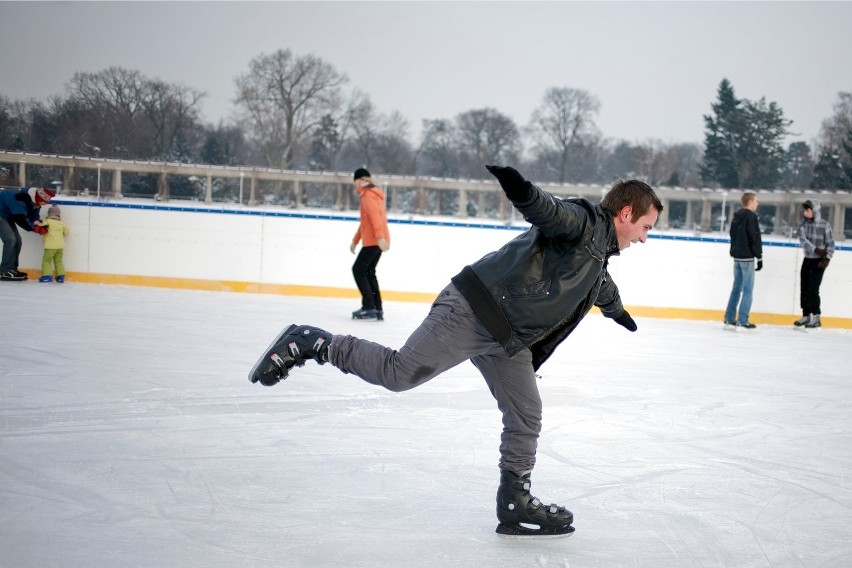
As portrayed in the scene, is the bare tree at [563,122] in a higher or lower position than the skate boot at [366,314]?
higher

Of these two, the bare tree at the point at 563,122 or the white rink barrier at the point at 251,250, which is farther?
the bare tree at the point at 563,122

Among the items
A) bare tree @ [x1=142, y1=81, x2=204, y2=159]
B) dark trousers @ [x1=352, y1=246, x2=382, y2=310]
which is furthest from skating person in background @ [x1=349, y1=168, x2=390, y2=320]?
bare tree @ [x1=142, y1=81, x2=204, y2=159]

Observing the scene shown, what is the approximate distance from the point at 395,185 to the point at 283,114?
159 inches

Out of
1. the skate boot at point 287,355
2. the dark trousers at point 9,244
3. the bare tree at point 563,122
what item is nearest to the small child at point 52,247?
the dark trousers at point 9,244

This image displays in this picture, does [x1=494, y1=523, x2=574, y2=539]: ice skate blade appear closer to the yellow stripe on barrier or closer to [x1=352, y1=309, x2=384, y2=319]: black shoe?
[x1=352, y1=309, x2=384, y2=319]: black shoe

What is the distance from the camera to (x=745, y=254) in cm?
945

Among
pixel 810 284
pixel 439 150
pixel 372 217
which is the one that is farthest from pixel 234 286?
pixel 439 150

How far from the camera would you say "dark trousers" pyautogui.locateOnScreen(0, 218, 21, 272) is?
10371 millimetres

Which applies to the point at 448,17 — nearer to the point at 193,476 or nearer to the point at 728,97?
the point at 728,97

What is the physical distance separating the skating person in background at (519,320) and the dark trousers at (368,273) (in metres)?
5.44

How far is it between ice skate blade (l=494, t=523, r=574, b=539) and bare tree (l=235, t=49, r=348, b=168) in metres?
16.0

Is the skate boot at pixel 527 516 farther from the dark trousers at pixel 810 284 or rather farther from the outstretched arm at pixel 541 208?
the dark trousers at pixel 810 284

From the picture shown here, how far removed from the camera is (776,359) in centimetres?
742

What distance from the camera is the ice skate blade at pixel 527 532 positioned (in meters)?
2.86
